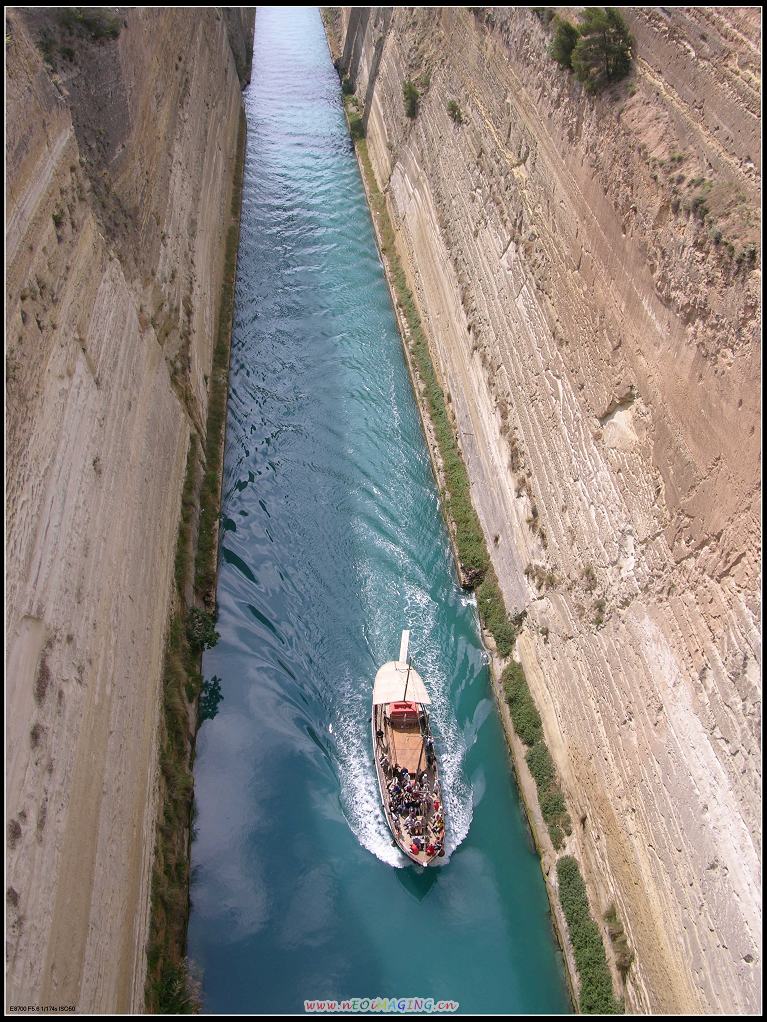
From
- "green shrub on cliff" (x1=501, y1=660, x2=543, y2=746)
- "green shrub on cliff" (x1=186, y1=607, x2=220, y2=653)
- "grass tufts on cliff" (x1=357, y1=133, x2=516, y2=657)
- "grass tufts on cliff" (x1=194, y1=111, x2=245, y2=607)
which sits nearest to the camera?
"green shrub on cliff" (x1=501, y1=660, x2=543, y2=746)

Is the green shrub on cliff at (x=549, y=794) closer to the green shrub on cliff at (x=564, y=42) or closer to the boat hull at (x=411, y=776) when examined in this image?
the boat hull at (x=411, y=776)

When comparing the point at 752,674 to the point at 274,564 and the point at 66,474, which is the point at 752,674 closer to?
the point at 66,474

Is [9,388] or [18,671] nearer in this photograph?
[18,671]

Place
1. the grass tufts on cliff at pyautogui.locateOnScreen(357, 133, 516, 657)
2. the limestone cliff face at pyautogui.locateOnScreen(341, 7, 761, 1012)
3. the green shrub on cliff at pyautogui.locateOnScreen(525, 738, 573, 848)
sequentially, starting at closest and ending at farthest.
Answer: the limestone cliff face at pyautogui.locateOnScreen(341, 7, 761, 1012), the green shrub on cliff at pyautogui.locateOnScreen(525, 738, 573, 848), the grass tufts on cliff at pyautogui.locateOnScreen(357, 133, 516, 657)

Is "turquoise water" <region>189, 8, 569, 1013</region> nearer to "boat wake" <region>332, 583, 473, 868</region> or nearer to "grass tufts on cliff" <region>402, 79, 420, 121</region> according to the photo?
"boat wake" <region>332, 583, 473, 868</region>

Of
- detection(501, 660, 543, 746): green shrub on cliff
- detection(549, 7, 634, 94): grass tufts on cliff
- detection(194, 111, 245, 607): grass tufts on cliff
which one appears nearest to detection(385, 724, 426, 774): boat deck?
detection(501, 660, 543, 746): green shrub on cliff

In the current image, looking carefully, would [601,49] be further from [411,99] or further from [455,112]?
[411,99]

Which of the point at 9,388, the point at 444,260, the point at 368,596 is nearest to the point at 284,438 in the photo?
the point at 368,596

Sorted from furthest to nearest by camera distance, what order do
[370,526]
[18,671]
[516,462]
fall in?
[370,526] < [516,462] < [18,671]
